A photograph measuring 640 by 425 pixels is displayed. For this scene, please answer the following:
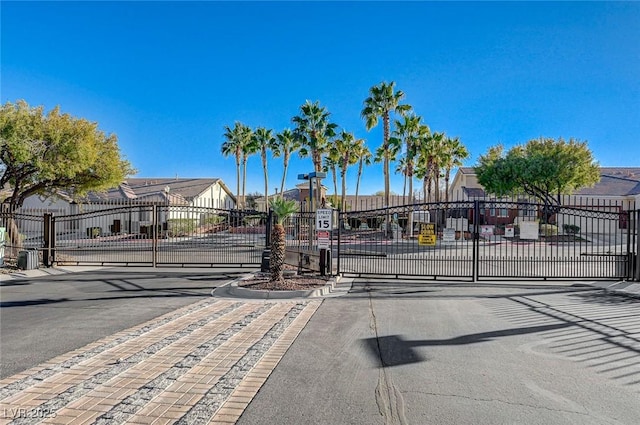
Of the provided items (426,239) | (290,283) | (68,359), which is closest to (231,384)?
(68,359)

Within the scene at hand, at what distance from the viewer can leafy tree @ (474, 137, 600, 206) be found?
107 feet

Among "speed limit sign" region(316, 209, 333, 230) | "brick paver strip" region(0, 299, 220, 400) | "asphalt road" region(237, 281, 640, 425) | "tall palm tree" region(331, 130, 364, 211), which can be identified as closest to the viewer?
"asphalt road" region(237, 281, 640, 425)

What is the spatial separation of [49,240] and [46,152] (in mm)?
4018

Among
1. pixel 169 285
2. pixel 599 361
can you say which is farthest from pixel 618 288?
pixel 169 285

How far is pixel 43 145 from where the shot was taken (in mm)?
16828

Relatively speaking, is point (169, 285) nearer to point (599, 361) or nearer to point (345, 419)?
point (345, 419)

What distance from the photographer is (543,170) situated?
3272 cm

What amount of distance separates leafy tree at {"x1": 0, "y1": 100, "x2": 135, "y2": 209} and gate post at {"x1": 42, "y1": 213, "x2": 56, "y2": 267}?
2386mm

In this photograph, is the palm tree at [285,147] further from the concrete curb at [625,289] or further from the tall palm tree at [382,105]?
the concrete curb at [625,289]

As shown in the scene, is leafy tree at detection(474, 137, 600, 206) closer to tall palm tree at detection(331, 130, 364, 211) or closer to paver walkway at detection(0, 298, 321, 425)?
tall palm tree at detection(331, 130, 364, 211)

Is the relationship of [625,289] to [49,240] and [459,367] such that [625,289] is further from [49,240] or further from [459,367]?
[49,240]

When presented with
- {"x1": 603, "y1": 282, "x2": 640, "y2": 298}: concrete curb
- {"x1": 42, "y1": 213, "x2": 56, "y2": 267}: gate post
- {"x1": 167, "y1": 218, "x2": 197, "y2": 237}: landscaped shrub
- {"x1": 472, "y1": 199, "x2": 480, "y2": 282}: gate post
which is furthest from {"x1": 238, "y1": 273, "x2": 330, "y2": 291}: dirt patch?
{"x1": 42, "y1": 213, "x2": 56, "y2": 267}: gate post

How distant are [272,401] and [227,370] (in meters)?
1.08

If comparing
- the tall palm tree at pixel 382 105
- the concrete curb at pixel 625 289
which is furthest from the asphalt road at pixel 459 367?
the tall palm tree at pixel 382 105
